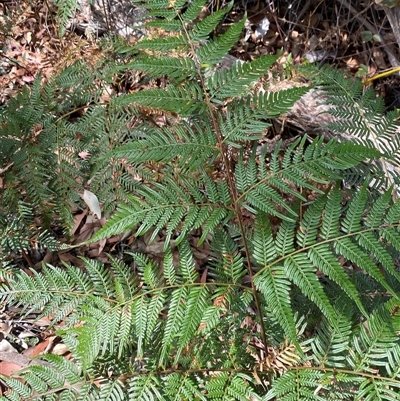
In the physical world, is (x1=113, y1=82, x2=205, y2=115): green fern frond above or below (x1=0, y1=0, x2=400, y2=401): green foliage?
above

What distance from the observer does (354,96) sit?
89.3 inches

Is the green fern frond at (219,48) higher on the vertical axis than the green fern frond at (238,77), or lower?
higher

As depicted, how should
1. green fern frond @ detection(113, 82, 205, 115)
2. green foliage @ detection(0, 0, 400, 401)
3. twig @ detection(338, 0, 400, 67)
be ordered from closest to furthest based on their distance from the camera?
green foliage @ detection(0, 0, 400, 401)
green fern frond @ detection(113, 82, 205, 115)
twig @ detection(338, 0, 400, 67)

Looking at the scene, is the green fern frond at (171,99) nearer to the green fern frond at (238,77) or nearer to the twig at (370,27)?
the green fern frond at (238,77)

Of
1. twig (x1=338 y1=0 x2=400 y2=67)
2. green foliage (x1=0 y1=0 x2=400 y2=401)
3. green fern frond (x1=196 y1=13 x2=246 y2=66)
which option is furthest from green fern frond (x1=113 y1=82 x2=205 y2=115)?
twig (x1=338 y1=0 x2=400 y2=67)

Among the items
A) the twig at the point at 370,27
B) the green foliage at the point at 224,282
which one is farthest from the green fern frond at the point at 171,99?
the twig at the point at 370,27

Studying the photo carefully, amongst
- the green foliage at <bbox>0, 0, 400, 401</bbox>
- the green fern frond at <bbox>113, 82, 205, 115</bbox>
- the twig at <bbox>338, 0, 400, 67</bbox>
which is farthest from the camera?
the twig at <bbox>338, 0, 400, 67</bbox>

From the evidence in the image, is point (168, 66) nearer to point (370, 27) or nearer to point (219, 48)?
point (219, 48)

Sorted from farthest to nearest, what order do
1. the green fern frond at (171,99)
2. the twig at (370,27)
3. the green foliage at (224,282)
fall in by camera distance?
1. the twig at (370,27)
2. the green fern frond at (171,99)
3. the green foliage at (224,282)

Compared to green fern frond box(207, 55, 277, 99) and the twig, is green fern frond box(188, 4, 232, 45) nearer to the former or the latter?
green fern frond box(207, 55, 277, 99)

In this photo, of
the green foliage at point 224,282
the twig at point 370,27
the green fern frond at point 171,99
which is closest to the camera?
the green foliage at point 224,282

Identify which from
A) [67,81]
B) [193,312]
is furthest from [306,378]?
[67,81]

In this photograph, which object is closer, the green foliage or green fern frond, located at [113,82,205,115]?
the green foliage

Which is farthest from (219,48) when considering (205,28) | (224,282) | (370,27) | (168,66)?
(370,27)
